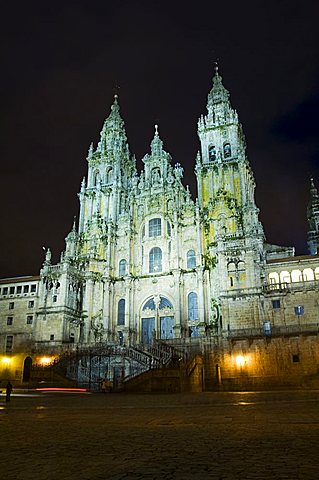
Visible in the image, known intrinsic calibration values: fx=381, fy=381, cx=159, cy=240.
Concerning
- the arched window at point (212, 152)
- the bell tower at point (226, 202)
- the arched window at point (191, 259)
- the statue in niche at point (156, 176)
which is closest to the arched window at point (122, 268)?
the arched window at point (191, 259)

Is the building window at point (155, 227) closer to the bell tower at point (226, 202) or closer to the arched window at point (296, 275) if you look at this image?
the bell tower at point (226, 202)

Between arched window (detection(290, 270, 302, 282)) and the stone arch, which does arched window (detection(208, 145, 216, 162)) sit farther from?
the stone arch

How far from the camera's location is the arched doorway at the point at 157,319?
51.1 metres

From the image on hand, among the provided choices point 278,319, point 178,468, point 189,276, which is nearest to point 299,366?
point 278,319

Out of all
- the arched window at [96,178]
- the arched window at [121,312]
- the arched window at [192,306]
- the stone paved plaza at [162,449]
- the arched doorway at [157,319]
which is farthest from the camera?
the arched window at [96,178]

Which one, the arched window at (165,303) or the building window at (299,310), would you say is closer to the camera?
the building window at (299,310)

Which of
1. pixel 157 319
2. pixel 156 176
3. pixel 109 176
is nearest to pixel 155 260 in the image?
pixel 157 319

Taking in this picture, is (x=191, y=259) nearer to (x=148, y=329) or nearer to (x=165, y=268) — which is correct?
(x=165, y=268)

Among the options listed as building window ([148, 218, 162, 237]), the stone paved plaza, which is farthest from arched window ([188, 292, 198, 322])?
the stone paved plaza

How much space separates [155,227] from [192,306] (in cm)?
1364

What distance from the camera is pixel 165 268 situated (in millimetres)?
53875

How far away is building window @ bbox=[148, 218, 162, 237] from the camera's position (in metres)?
57.0

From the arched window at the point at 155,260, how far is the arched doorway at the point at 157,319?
424cm

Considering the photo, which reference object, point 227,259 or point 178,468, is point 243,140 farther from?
point 178,468
